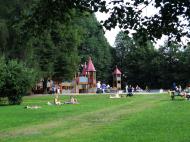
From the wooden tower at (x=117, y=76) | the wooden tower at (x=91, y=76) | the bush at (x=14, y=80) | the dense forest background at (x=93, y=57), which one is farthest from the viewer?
the wooden tower at (x=117, y=76)

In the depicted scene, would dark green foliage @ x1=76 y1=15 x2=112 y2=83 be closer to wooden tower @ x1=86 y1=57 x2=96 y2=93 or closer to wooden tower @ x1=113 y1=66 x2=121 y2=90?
wooden tower @ x1=113 y1=66 x2=121 y2=90

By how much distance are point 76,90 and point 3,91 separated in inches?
1925

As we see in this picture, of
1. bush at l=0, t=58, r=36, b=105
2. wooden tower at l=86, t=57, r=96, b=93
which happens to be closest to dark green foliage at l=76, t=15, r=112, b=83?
wooden tower at l=86, t=57, r=96, b=93

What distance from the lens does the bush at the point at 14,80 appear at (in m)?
42.0

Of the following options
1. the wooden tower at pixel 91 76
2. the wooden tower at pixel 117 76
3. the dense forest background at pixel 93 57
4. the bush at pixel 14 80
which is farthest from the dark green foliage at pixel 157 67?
the bush at pixel 14 80

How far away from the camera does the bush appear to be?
42.0 metres

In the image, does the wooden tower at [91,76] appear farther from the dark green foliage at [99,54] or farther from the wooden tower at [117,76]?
the dark green foliage at [99,54]

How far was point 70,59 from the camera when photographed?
78938 millimetres

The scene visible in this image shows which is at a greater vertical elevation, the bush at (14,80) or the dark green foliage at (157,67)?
the dark green foliage at (157,67)

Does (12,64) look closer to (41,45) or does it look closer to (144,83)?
(41,45)

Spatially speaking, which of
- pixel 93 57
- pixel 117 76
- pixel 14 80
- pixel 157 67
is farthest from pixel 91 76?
pixel 14 80

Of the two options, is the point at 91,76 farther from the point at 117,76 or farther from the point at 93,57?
the point at 93,57

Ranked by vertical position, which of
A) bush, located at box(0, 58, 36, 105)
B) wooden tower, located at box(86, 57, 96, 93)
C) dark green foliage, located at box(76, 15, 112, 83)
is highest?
dark green foliage, located at box(76, 15, 112, 83)

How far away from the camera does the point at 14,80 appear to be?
4241cm
